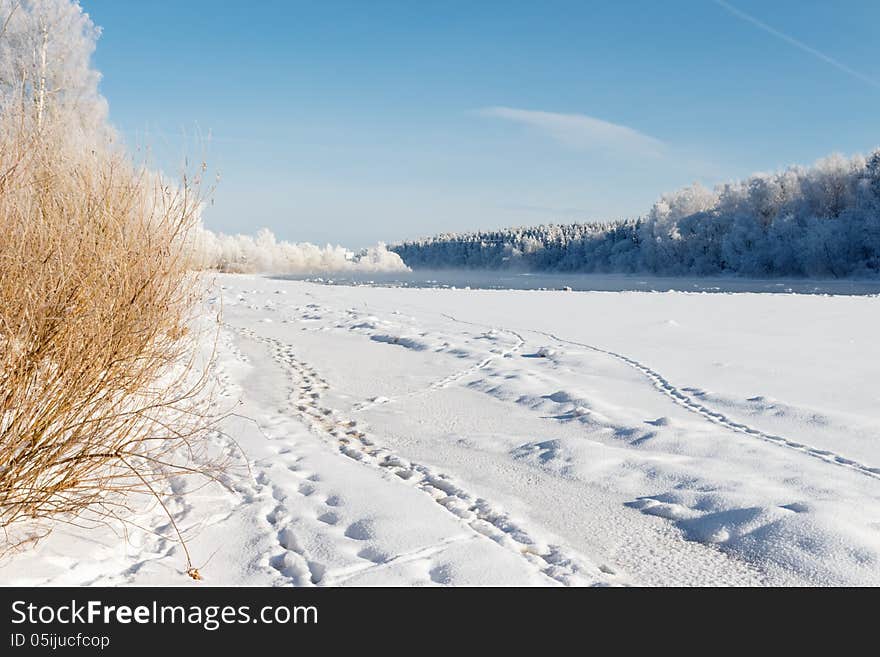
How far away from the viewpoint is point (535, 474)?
4633 millimetres

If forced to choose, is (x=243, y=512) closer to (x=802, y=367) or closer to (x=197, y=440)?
(x=197, y=440)

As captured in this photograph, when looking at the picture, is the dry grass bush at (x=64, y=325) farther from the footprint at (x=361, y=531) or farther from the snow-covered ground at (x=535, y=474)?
the footprint at (x=361, y=531)

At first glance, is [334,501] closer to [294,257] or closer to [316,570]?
[316,570]

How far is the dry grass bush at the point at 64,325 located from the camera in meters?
2.70

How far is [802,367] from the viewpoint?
295 inches

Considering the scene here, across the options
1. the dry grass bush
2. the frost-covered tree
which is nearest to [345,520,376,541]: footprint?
the dry grass bush

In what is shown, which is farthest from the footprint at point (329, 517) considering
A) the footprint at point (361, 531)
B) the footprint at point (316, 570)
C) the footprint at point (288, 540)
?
the footprint at point (316, 570)

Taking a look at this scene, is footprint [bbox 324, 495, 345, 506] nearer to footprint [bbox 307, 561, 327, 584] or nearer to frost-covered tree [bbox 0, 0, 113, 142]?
footprint [bbox 307, 561, 327, 584]

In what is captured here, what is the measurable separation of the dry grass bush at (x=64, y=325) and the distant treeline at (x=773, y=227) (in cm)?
4121

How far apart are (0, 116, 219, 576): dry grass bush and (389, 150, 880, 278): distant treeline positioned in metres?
41.2

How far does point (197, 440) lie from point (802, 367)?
20.7 ft

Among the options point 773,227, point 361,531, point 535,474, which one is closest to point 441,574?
point 361,531

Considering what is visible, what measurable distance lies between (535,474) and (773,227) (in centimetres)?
4559
